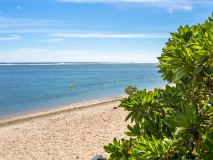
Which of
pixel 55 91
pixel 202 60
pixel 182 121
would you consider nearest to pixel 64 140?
pixel 182 121

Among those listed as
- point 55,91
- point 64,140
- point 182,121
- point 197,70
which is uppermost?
point 197,70

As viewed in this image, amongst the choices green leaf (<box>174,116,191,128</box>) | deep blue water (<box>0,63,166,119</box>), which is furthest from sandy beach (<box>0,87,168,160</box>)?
deep blue water (<box>0,63,166,119</box>)

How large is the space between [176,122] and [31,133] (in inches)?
386

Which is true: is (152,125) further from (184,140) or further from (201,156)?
(201,156)

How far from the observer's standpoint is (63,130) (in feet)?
32.1

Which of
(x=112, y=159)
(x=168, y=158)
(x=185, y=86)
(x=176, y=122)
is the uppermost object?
(x=185, y=86)

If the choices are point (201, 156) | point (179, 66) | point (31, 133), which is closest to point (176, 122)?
point (201, 156)

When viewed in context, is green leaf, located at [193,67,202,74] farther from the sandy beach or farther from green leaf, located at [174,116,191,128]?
the sandy beach

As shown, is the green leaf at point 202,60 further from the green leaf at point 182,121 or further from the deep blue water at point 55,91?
the deep blue water at point 55,91

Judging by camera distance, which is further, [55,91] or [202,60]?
[55,91]

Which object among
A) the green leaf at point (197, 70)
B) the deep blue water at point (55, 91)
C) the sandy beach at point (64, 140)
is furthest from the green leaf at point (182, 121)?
the deep blue water at point (55, 91)

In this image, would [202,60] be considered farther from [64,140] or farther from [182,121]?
[64,140]

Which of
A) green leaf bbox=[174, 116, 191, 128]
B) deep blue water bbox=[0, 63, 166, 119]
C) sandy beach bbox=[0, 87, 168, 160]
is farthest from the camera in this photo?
deep blue water bbox=[0, 63, 166, 119]

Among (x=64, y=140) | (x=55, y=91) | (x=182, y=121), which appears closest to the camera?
(x=182, y=121)
